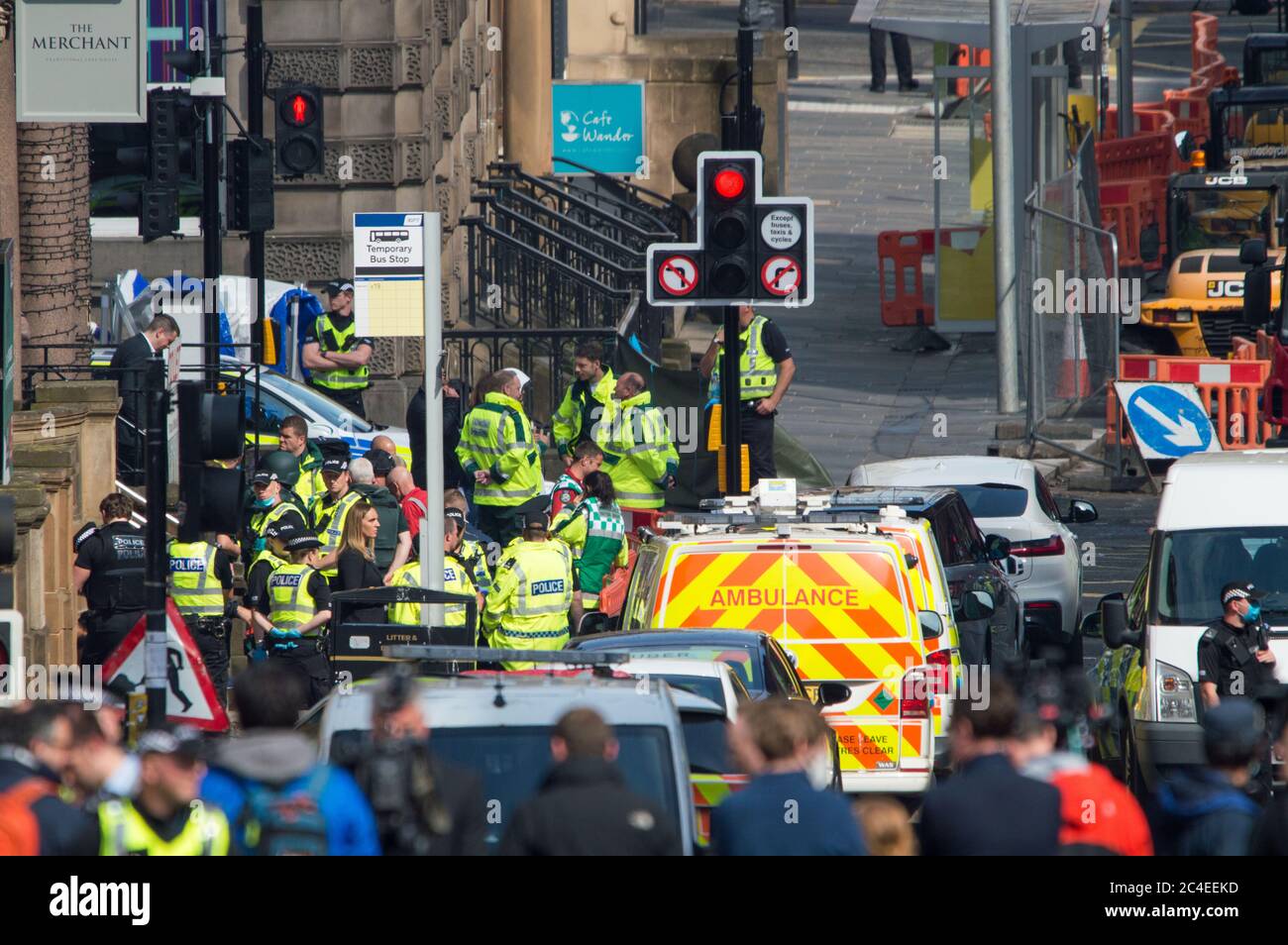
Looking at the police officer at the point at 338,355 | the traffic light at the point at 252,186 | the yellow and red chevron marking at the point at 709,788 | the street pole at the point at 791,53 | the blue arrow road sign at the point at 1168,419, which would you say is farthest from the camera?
the street pole at the point at 791,53

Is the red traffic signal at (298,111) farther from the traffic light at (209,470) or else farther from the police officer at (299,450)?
the traffic light at (209,470)

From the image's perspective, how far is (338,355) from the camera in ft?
70.0

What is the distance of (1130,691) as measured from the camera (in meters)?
13.1

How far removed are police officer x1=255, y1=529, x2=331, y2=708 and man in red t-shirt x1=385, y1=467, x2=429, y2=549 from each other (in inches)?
66.5

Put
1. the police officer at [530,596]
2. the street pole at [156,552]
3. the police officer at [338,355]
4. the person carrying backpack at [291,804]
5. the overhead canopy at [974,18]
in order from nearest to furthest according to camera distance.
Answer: the person carrying backpack at [291,804] < the street pole at [156,552] < the police officer at [530,596] < the police officer at [338,355] < the overhead canopy at [974,18]

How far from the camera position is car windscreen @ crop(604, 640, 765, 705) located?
11.5 metres

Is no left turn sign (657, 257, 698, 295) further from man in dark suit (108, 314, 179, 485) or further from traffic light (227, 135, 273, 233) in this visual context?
traffic light (227, 135, 273, 233)

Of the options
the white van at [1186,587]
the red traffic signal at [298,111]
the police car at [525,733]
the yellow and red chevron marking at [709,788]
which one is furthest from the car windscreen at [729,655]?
the red traffic signal at [298,111]

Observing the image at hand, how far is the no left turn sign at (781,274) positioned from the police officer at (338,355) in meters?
6.25

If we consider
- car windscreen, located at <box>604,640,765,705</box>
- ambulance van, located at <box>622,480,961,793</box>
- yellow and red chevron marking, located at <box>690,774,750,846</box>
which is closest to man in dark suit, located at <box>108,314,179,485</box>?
ambulance van, located at <box>622,480,961,793</box>

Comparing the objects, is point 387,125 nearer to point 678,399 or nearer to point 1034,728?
point 678,399

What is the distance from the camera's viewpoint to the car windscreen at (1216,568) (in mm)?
13180
